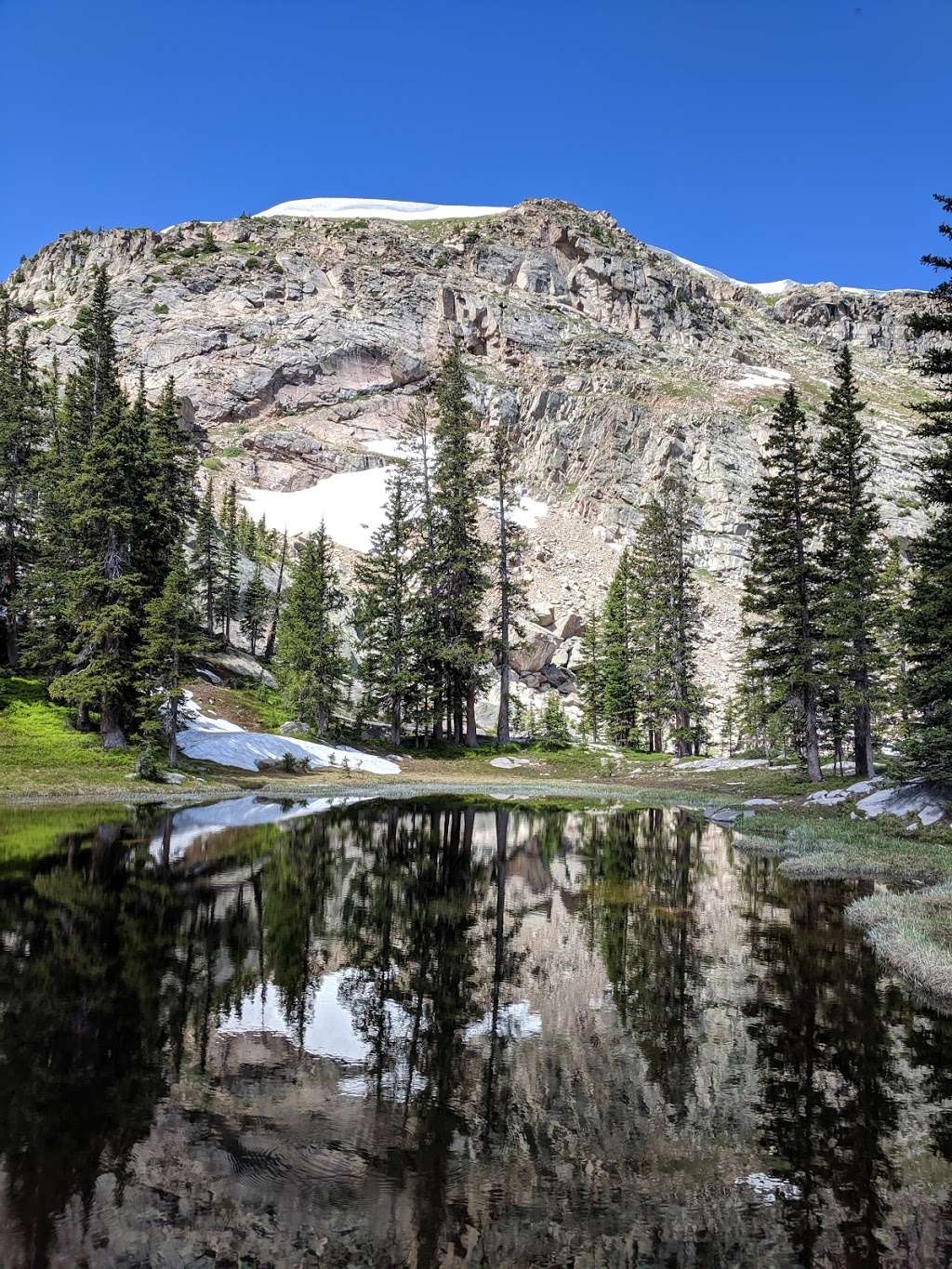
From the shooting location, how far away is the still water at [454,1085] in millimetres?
3826

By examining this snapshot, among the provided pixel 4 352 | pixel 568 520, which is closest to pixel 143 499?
pixel 4 352

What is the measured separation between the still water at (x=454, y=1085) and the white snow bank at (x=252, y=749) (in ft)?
77.9

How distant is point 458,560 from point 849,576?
73.2 ft

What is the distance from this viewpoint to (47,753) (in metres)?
27.0

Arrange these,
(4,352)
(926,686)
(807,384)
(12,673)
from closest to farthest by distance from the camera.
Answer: (926,686) → (12,673) → (4,352) → (807,384)

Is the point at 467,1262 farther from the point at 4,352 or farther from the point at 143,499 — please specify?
the point at 4,352

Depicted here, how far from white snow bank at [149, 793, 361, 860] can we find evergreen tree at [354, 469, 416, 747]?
51.9 feet

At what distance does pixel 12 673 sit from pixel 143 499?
11937 mm

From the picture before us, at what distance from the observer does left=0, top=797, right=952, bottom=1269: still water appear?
3.83 meters

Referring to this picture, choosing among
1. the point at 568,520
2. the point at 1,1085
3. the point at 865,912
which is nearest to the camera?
the point at 1,1085

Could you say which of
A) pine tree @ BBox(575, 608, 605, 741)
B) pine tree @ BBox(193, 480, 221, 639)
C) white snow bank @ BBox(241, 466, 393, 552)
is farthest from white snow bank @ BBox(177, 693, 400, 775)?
white snow bank @ BBox(241, 466, 393, 552)

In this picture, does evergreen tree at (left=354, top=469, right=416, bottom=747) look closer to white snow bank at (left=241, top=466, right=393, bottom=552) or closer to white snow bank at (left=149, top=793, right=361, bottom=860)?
white snow bank at (left=149, top=793, right=361, bottom=860)

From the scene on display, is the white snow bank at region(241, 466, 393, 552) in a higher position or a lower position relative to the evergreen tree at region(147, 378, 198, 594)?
higher

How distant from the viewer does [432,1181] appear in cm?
421
